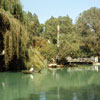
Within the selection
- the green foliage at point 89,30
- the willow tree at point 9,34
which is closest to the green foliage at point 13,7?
the willow tree at point 9,34

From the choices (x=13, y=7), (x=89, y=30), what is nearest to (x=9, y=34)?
(x=13, y=7)

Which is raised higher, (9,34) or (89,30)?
(89,30)

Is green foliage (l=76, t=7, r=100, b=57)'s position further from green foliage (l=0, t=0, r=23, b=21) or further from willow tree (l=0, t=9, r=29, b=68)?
willow tree (l=0, t=9, r=29, b=68)

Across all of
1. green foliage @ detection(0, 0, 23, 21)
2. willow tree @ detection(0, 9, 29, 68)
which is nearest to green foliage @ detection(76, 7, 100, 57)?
green foliage @ detection(0, 0, 23, 21)

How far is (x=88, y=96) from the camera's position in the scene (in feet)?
36.5

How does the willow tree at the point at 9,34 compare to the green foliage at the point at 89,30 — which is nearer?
the willow tree at the point at 9,34

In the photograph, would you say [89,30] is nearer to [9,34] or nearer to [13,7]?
[13,7]

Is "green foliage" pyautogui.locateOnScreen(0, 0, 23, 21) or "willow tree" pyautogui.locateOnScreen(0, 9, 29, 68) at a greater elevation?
"green foliage" pyautogui.locateOnScreen(0, 0, 23, 21)

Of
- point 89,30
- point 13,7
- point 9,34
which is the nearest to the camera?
point 9,34

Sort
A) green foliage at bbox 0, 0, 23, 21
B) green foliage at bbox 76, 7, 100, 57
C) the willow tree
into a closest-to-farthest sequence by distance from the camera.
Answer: the willow tree → green foliage at bbox 0, 0, 23, 21 → green foliage at bbox 76, 7, 100, 57

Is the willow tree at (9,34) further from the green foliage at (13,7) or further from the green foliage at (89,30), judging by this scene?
the green foliage at (89,30)

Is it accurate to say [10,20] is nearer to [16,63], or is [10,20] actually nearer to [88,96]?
[16,63]

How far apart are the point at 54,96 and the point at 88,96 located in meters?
1.62

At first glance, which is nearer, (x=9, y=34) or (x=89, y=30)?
(x=9, y=34)
